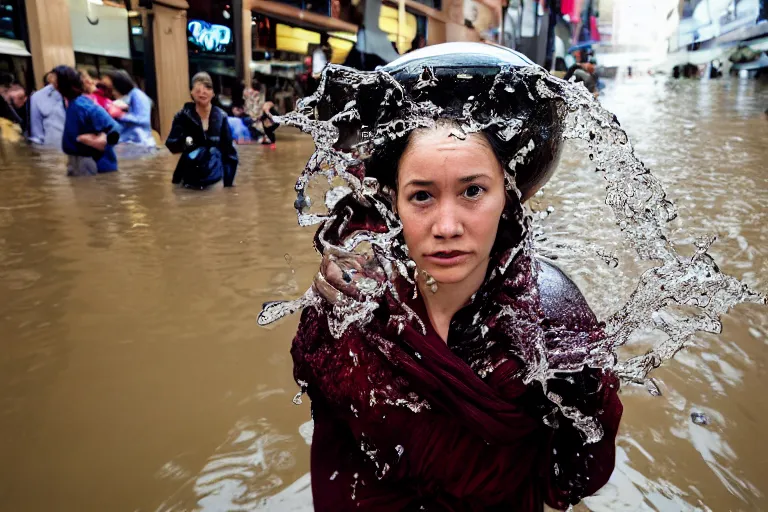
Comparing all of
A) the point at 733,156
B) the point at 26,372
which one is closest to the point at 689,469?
the point at 26,372

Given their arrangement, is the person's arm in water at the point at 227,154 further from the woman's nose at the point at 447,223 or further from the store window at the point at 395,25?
the store window at the point at 395,25

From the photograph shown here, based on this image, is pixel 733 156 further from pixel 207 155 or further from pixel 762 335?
Answer: pixel 207 155

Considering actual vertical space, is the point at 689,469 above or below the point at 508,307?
below

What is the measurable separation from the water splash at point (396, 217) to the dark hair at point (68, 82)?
651 cm

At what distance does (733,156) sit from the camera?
7828mm

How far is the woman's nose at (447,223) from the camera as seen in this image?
1.27 meters

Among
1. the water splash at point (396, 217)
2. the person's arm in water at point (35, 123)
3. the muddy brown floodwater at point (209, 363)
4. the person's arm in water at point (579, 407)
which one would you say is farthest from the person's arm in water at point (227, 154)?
the person's arm in water at point (579, 407)

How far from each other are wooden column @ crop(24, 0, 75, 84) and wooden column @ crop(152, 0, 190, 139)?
162 cm

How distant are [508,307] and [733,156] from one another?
7845mm

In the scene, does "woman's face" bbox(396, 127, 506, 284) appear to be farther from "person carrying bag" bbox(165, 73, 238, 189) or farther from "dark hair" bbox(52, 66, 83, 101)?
"dark hair" bbox(52, 66, 83, 101)

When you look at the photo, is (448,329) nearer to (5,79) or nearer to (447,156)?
(447,156)

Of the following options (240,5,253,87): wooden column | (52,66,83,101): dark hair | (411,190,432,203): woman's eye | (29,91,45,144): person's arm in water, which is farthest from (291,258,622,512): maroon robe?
(240,5,253,87): wooden column

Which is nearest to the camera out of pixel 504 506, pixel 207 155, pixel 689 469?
pixel 504 506

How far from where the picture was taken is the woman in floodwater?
4.15 ft
